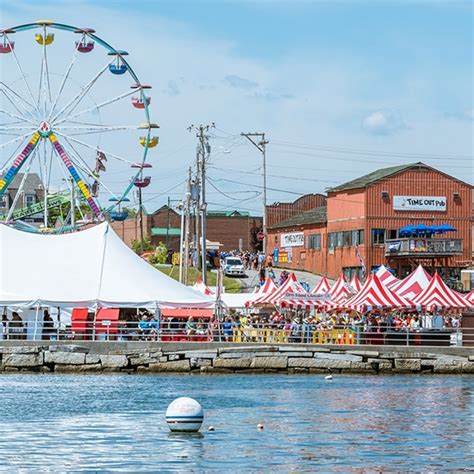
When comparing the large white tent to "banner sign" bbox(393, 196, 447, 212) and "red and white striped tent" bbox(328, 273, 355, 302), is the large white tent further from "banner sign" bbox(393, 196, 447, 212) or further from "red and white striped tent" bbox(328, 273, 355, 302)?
"banner sign" bbox(393, 196, 447, 212)

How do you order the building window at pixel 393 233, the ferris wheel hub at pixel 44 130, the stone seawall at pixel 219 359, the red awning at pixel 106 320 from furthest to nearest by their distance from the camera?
the building window at pixel 393 233
the ferris wheel hub at pixel 44 130
the red awning at pixel 106 320
the stone seawall at pixel 219 359

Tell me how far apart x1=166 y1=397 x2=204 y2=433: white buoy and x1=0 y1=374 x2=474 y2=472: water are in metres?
0.29

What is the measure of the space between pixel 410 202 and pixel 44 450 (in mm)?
72497

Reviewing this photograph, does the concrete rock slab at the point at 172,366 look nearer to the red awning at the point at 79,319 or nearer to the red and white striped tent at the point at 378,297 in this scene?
the red awning at the point at 79,319

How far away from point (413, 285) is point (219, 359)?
29.0 ft

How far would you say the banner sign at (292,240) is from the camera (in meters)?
106

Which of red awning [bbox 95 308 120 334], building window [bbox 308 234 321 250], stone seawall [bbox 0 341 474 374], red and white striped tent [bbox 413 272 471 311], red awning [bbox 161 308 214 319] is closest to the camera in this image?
stone seawall [bbox 0 341 474 374]

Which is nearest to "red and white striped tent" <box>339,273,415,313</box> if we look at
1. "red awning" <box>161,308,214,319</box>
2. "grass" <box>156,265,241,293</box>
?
"red awning" <box>161,308,214,319</box>

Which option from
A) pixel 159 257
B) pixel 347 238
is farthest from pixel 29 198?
pixel 347 238

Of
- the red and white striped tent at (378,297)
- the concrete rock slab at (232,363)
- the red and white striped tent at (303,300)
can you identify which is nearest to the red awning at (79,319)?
the concrete rock slab at (232,363)

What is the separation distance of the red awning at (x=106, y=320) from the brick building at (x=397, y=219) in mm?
44618

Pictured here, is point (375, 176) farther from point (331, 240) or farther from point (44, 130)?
point (44, 130)

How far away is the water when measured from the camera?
915 inches

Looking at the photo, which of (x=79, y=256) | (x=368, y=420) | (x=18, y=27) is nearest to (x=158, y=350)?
(x=79, y=256)
